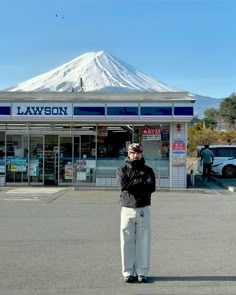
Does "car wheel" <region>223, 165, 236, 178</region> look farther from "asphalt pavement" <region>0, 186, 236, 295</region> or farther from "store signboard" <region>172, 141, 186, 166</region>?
"asphalt pavement" <region>0, 186, 236, 295</region>

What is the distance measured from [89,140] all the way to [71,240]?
1296cm

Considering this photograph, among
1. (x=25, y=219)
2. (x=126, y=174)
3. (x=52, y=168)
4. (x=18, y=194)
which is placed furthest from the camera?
(x=52, y=168)

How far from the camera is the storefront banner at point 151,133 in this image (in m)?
21.2

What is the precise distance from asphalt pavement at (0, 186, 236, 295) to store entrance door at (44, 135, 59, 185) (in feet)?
22.4

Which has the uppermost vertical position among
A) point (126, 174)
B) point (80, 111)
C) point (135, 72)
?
point (135, 72)

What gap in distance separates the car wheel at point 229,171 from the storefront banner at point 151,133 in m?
7.43

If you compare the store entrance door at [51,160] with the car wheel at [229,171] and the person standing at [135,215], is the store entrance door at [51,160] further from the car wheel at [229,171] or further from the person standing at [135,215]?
the person standing at [135,215]

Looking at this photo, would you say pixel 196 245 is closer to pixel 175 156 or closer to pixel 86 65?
pixel 175 156

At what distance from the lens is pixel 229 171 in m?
27.0

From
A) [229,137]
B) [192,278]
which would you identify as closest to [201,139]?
[229,137]

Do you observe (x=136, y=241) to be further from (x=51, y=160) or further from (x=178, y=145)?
(x=51, y=160)

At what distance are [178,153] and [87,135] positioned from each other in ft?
13.7

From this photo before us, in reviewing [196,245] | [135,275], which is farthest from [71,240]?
[135,275]

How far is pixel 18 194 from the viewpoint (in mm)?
17938
